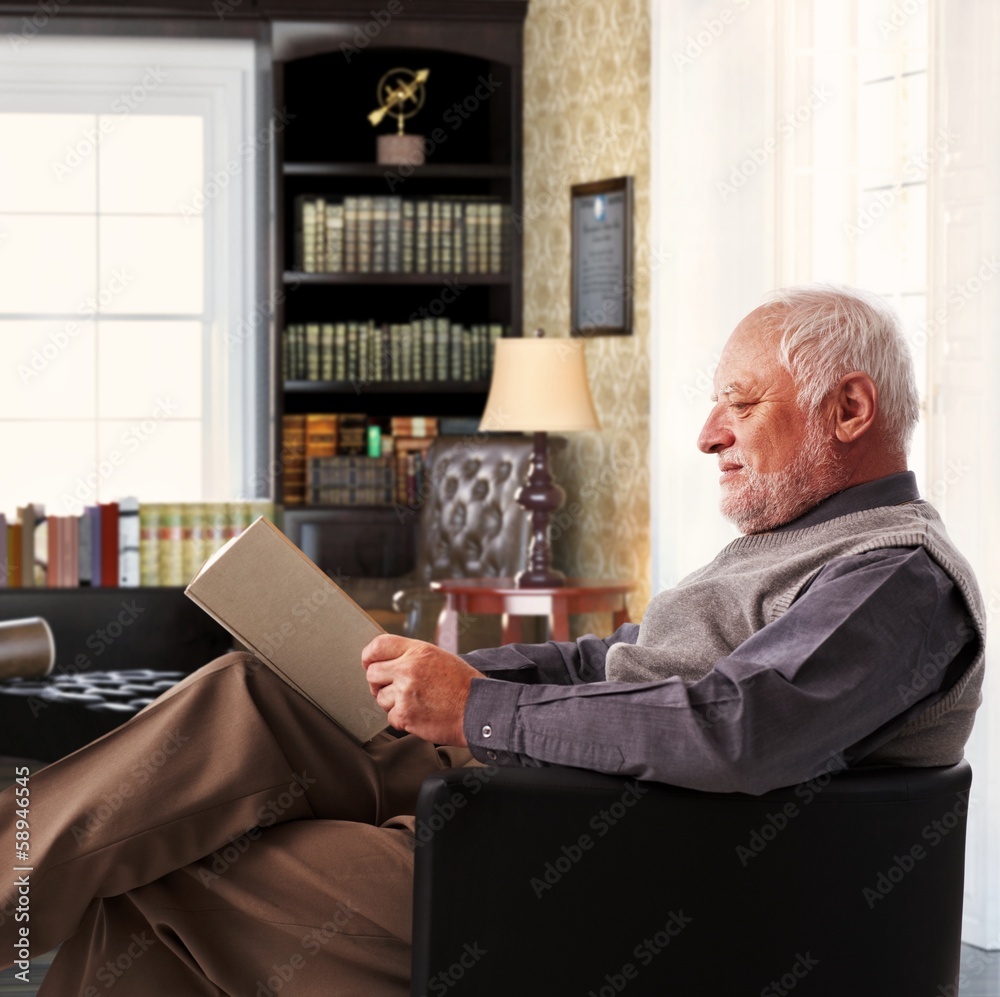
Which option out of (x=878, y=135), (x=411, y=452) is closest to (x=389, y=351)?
(x=411, y=452)

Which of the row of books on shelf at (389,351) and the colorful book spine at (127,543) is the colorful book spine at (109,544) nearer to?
the colorful book spine at (127,543)

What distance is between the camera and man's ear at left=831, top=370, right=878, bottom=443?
1.57 metres

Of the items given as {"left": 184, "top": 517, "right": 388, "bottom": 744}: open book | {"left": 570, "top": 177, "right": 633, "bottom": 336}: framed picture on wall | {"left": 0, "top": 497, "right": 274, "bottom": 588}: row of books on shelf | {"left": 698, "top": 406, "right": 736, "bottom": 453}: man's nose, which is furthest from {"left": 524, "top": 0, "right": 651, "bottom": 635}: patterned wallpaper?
{"left": 184, "top": 517, "right": 388, "bottom": 744}: open book

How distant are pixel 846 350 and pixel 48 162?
4.11 meters

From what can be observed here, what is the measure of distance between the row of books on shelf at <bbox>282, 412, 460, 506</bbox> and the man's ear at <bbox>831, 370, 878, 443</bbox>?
10.7 ft

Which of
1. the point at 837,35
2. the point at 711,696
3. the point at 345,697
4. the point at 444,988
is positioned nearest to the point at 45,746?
the point at 345,697

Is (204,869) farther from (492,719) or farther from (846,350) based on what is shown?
(846,350)

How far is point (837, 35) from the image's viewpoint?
3180 mm

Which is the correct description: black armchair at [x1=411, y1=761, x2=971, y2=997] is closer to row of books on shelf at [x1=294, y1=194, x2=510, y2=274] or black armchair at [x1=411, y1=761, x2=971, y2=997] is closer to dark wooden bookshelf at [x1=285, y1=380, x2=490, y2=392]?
dark wooden bookshelf at [x1=285, y1=380, x2=490, y2=392]

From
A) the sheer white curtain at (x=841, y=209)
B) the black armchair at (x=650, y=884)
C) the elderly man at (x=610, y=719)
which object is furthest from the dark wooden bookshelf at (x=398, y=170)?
the black armchair at (x=650, y=884)

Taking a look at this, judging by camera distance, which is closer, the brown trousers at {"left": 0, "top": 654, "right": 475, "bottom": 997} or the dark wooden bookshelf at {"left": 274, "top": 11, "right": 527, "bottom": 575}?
the brown trousers at {"left": 0, "top": 654, "right": 475, "bottom": 997}

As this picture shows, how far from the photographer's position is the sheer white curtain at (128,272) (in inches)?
193

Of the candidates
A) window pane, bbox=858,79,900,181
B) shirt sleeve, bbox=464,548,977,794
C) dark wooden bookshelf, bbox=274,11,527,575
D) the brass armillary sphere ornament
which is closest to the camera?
shirt sleeve, bbox=464,548,977,794

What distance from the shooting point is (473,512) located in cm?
443
